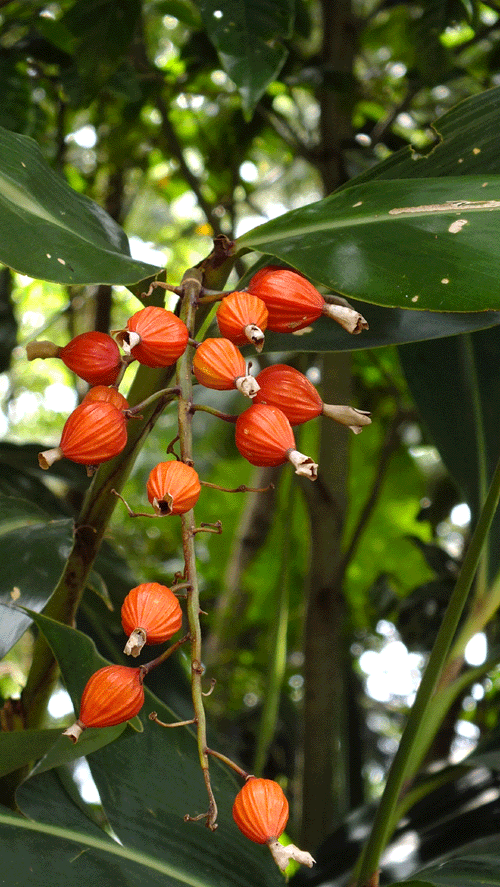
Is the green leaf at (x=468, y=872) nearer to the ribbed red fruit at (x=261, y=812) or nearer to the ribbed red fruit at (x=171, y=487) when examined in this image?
the ribbed red fruit at (x=261, y=812)

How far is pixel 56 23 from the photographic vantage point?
979 millimetres

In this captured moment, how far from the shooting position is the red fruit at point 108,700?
334 millimetres

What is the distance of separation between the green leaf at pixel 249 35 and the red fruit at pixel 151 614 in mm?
478

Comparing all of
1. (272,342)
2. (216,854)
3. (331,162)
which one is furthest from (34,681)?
(331,162)

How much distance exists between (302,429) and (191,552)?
44.2 inches

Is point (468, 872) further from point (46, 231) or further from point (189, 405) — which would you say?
point (46, 231)

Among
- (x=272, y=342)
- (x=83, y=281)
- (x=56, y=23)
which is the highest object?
(x=56, y=23)

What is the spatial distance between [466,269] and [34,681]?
1.30 ft

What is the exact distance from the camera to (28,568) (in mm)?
444

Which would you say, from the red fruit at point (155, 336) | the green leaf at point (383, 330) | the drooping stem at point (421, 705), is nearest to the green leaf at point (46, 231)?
the red fruit at point (155, 336)

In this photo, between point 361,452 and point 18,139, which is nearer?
point 18,139

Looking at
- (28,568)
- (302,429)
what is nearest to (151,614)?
(28,568)

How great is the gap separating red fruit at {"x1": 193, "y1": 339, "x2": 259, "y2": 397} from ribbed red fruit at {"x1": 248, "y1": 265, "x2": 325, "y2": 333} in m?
0.04

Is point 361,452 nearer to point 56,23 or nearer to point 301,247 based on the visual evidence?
point 56,23
